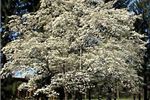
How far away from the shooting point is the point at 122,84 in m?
24.4

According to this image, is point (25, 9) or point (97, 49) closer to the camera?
point (97, 49)

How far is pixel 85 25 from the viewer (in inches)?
904

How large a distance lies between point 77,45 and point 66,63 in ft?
4.08

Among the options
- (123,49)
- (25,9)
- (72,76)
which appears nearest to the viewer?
(72,76)

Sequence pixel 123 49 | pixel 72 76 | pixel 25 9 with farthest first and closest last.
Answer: pixel 25 9 < pixel 123 49 < pixel 72 76

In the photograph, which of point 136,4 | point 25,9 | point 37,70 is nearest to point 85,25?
point 37,70

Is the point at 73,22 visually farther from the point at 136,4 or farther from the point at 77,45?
the point at 136,4

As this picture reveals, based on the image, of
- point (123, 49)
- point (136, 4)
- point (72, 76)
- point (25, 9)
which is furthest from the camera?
point (136, 4)

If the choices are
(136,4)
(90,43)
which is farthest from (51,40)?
(136,4)

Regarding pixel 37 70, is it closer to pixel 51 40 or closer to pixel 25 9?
pixel 51 40

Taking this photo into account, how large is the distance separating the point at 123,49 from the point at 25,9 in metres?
15.0

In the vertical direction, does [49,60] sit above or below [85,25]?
below

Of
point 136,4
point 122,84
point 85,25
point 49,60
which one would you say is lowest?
point 122,84

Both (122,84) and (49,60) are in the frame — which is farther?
(122,84)
